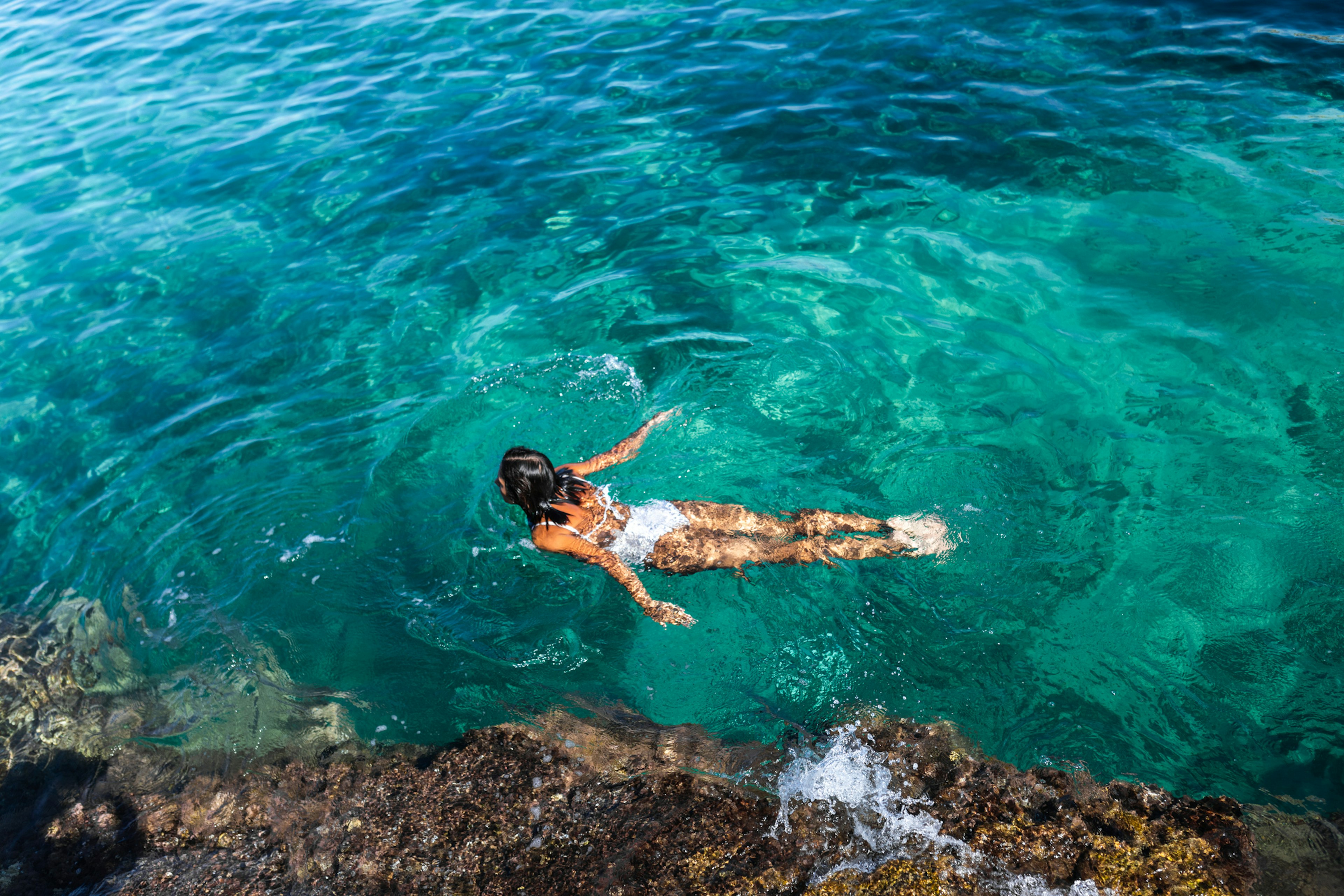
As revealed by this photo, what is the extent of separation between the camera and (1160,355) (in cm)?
707

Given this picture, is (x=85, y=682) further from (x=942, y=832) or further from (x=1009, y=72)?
(x=1009, y=72)

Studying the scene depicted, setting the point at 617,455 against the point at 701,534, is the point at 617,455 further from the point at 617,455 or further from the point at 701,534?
the point at 701,534

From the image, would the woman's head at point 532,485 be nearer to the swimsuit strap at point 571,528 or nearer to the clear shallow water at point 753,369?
the swimsuit strap at point 571,528

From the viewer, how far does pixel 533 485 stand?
539cm

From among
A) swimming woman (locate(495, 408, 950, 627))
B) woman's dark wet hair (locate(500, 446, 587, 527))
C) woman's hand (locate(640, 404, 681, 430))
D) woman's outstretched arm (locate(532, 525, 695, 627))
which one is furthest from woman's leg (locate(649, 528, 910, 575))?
woman's hand (locate(640, 404, 681, 430))

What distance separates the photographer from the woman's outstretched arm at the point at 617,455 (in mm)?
6406

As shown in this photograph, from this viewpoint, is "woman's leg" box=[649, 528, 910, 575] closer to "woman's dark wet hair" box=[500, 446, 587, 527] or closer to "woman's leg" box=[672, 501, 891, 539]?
"woman's leg" box=[672, 501, 891, 539]

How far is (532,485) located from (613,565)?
2.74 feet

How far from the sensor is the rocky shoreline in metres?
4.13

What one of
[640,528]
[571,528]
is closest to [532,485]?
[571,528]

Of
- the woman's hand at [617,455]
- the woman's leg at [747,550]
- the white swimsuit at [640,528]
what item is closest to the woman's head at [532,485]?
the white swimsuit at [640,528]

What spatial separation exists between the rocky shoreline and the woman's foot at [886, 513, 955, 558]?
133 centimetres

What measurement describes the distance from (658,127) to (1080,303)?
6.21m

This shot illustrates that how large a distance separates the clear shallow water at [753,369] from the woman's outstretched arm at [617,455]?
0.33 m
